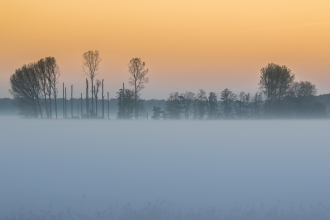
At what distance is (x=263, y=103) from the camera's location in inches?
3366

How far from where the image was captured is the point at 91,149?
28172 millimetres

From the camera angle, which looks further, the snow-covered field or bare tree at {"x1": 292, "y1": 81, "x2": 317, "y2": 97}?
bare tree at {"x1": 292, "y1": 81, "x2": 317, "y2": 97}

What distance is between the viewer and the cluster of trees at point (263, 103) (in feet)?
263

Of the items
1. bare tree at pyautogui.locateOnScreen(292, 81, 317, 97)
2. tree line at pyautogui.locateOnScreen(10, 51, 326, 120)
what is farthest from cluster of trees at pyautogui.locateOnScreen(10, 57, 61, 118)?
bare tree at pyautogui.locateOnScreen(292, 81, 317, 97)

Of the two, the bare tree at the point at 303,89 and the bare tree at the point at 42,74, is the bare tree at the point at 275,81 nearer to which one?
the bare tree at the point at 303,89

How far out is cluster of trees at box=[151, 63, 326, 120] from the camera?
3159 inches

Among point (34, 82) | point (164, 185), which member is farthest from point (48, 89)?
point (164, 185)

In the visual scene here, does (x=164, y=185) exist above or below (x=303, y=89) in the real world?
below

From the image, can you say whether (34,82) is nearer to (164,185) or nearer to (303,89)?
(303,89)

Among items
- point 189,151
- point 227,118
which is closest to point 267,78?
point 227,118

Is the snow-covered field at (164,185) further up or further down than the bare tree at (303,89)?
further down

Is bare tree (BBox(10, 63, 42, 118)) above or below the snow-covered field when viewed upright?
above

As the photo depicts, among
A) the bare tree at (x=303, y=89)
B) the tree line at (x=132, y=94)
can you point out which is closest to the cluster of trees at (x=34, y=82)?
the tree line at (x=132, y=94)

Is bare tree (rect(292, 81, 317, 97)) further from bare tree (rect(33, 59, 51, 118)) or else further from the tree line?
bare tree (rect(33, 59, 51, 118))
